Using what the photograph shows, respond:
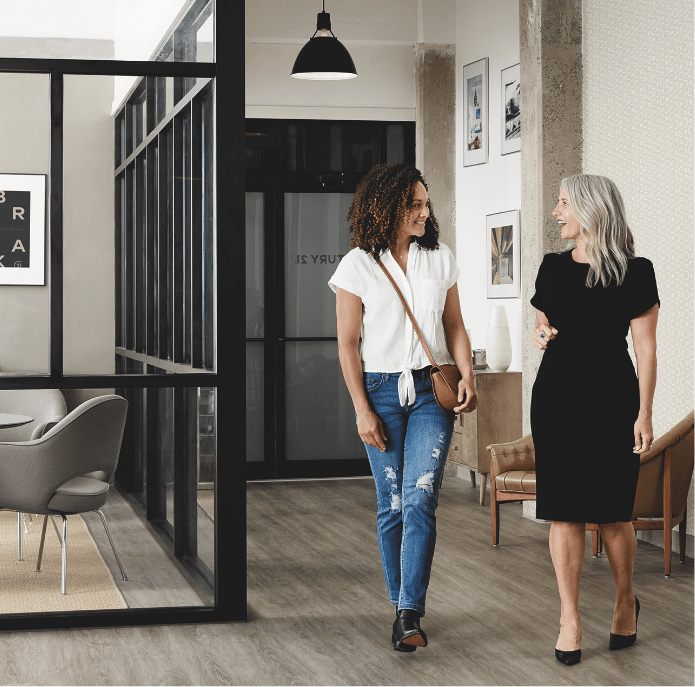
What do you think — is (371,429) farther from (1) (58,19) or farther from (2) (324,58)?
(2) (324,58)

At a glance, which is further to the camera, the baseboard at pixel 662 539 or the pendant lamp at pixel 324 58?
the pendant lamp at pixel 324 58

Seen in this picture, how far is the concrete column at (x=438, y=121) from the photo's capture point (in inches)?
309

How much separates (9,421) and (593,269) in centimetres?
229

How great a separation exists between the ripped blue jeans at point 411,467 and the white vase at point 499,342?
3.36 m

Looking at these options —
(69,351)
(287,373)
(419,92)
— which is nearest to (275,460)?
(287,373)

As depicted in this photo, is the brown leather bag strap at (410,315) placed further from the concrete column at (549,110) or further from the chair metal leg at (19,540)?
the concrete column at (549,110)

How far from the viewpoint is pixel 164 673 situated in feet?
10.7

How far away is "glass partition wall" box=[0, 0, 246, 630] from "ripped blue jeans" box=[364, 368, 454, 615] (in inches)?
27.2

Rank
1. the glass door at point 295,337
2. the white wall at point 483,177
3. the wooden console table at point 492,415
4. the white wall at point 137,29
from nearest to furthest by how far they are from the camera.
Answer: the white wall at point 137,29 → the wooden console table at point 492,415 → the white wall at point 483,177 → the glass door at point 295,337

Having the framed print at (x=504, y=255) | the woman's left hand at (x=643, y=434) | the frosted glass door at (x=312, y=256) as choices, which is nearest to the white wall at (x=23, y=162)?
the woman's left hand at (x=643, y=434)

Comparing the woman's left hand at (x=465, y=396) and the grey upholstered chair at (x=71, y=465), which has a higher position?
the woman's left hand at (x=465, y=396)

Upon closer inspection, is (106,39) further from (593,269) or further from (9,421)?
(593,269)

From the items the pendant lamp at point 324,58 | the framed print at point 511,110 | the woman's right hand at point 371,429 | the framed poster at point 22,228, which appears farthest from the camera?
the framed print at point 511,110

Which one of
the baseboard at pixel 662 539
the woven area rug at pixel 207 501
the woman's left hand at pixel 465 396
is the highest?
the woman's left hand at pixel 465 396
